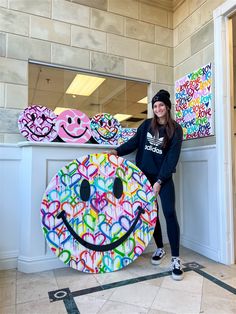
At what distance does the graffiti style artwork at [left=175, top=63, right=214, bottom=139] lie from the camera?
2.13 m

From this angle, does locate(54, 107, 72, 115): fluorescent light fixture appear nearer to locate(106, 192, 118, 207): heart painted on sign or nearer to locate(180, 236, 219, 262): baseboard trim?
locate(106, 192, 118, 207): heart painted on sign

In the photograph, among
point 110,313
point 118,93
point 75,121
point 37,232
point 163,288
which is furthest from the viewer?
point 118,93

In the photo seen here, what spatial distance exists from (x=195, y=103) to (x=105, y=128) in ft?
2.84

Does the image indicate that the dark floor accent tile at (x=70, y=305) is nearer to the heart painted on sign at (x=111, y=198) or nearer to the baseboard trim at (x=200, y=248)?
the heart painted on sign at (x=111, y=198)

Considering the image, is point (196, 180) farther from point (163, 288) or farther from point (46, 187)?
point (46, 187)

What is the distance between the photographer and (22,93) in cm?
200

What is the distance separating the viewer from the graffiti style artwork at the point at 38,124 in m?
1.94

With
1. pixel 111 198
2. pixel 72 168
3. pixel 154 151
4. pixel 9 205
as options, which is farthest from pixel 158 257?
pixel 9 205

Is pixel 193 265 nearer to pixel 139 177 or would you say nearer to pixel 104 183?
pixel 139 177

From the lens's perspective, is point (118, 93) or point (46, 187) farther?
point (118, 93)

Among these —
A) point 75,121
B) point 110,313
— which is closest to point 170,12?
point 75,121

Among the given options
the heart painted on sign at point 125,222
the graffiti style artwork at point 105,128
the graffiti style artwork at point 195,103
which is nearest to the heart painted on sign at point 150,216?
the heart painted on sign at point 125,222

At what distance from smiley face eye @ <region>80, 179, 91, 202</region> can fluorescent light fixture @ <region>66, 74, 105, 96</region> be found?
91 cm

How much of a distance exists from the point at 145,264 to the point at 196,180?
874mm
